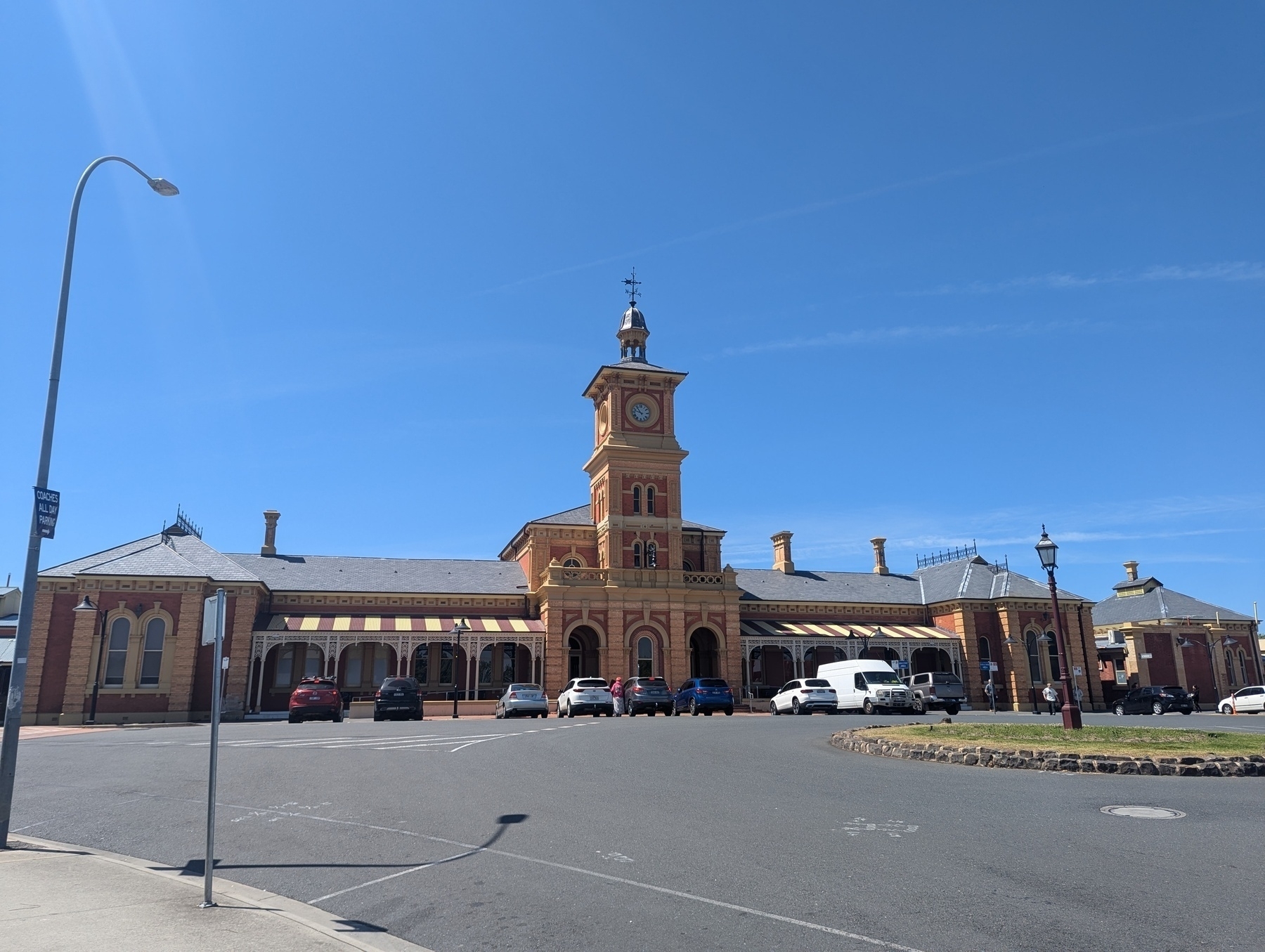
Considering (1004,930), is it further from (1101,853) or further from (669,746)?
(669,746)

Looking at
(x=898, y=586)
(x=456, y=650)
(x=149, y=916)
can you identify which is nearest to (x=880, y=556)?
(x=898, y=586)

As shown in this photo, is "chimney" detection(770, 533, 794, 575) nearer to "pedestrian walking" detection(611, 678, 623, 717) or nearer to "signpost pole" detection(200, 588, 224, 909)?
"pedestrian walking" detection(611, 678, 623, 717)

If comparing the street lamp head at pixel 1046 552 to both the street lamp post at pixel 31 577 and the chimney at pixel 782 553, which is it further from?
the chimney at pixel 782 553

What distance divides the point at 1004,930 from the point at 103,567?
38.8 m

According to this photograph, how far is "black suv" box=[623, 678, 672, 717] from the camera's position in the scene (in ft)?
111

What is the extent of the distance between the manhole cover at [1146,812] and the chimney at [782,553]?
44453 millimetres

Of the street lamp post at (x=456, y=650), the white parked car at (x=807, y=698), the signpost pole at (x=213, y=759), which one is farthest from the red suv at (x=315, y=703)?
the signpost pole at (x=213, y=759)


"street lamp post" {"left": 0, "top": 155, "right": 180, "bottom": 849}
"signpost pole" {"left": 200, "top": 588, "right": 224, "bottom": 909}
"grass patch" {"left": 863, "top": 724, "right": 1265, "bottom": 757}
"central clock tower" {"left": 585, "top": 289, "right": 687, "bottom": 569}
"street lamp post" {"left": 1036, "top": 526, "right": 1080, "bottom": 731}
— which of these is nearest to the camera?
"signpost pole" {"left": 200, "top": 588, "right": 224, "bottom": 909}

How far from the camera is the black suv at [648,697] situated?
33906mm

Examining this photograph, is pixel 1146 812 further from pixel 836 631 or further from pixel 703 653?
pixel 836 631

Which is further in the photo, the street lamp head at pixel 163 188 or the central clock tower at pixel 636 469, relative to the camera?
the central clock tower at pixel 636 469

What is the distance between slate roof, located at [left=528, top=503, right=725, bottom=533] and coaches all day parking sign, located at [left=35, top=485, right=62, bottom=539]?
3757 cm

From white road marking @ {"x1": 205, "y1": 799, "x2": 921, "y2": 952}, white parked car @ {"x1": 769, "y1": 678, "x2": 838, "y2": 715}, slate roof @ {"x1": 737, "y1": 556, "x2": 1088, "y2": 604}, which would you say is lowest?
white road marking @ {"x1": 205, "y1": 799, "x2": 921, "y2": 952}

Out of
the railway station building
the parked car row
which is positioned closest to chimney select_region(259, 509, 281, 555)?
the railway station building
